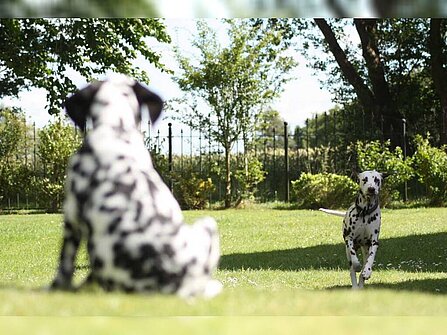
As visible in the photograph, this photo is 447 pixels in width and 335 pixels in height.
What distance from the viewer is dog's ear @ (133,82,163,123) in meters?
4.83

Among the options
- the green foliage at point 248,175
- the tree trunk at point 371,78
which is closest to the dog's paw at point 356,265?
the green foliage at point 248,175

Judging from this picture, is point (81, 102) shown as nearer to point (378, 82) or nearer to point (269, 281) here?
point (269, 281)

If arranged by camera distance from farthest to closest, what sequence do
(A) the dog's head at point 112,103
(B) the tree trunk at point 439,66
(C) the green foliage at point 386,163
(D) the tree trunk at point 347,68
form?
1. (C) the green foliage at point 386,163
2. (D) the tree trunk at point 347,68
3. (B) the tree trunk at point 439,66
4. (A) the dog's head at point 112,103

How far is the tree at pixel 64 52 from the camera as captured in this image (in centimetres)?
929

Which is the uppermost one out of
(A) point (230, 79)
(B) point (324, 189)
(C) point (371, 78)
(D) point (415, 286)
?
(C) point (371, 78)

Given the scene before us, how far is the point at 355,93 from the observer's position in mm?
16688

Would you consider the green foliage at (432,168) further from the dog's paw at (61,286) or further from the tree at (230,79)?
the dog's paw at (61,286)

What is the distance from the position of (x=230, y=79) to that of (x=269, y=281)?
310cm

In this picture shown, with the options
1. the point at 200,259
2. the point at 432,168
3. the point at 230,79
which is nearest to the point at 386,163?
the point at 432,168

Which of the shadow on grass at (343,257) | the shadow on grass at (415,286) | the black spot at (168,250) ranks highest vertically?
the black spot at (168,250)

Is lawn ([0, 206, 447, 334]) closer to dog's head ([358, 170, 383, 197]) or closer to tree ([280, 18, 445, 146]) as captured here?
dog's head ([358, 170, 383, 197])

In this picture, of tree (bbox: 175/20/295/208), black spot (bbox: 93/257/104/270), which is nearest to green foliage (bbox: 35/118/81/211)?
tree (bbox: 175/20/295/208)

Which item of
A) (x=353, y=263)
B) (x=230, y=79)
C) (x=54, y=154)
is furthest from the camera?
(x=54, y=154)

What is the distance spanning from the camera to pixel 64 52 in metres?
9.39
